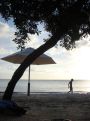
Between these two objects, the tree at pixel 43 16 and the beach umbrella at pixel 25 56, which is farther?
the beach umbrella at pixel 25 56

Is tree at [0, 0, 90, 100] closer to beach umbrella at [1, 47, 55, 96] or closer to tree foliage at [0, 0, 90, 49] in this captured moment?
tree foliage at [0, 0, 90, 49]

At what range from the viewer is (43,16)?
16562mm

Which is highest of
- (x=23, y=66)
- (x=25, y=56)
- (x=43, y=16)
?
(x=43, y=16)

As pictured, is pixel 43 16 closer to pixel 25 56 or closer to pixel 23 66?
pixel 23 66

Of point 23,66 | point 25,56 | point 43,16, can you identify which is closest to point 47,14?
point 43,16

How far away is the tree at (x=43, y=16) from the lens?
51.7 ft

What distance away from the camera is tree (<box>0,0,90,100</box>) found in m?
15.8

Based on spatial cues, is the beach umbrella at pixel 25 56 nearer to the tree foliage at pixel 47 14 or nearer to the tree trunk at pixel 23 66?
the tree foliage at pixel 47 14

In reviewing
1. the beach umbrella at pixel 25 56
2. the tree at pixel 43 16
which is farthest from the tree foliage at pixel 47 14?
the beach umbrella at pixel 25 56

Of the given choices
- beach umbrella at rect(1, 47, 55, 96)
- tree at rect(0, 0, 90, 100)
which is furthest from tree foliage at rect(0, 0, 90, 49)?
beach umbrella at rect(1, 47, 55, 96)

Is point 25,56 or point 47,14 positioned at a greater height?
point 47,14

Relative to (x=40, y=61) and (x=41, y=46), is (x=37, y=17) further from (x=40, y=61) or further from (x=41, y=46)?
(x=40, y=61)

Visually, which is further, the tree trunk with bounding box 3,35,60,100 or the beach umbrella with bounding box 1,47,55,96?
the beach umbrella with bounding box 1,47,55,96

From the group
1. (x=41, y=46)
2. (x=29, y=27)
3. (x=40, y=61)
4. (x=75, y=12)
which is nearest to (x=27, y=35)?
(x=29, y=27)
